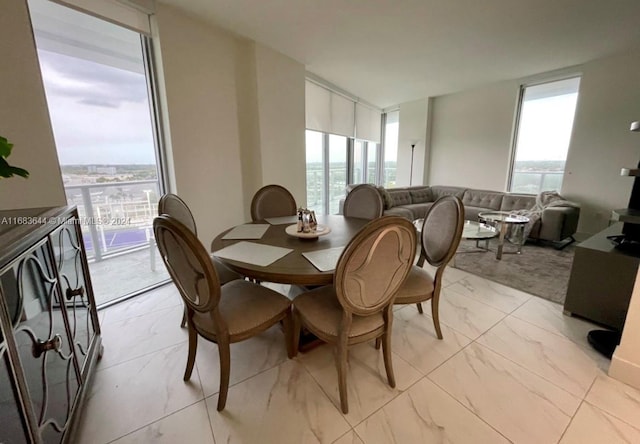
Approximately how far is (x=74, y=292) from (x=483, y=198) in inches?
219

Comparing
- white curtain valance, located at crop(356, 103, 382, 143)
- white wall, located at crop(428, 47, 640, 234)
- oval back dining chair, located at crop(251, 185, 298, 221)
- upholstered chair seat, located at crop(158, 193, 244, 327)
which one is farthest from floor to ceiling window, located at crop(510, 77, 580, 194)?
upholstered chair seat, located at crop(158, 193, 244, 327)

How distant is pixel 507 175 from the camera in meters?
4.78

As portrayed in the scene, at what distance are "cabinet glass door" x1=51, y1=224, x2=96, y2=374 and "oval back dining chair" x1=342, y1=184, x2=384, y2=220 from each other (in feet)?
6.33

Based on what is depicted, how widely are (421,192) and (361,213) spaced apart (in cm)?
339

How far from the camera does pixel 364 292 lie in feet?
3.78

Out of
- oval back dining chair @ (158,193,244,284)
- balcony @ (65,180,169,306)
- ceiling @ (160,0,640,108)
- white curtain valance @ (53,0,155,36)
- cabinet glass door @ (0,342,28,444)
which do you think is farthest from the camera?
balcony @ (65,180,169,306)

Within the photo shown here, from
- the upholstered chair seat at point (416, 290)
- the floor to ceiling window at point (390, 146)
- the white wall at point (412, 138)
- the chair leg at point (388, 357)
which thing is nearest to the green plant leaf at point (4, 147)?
the chair leg at point (388, 357)

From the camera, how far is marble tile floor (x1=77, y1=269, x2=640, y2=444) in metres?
1.16

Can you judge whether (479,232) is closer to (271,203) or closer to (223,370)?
(271,203)

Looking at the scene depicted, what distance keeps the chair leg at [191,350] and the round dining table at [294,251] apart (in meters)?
0.41

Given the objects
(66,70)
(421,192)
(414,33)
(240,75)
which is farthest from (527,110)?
(66,70)

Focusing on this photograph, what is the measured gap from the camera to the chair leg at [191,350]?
1.36 meters

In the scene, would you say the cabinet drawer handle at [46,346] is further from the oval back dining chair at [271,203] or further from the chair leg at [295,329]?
the oval back dining chair at [271,203]

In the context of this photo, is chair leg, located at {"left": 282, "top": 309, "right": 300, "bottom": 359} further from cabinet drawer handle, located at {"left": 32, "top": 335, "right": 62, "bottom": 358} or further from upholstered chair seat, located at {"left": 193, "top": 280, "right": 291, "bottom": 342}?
cabinet drawer handle, located at {"left": 32, "top": 335, "right": 62, "bottom": 358}
